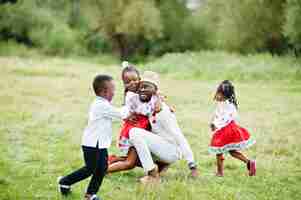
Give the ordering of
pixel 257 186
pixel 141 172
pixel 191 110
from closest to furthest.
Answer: pixel 257 186
pixel 141 172
pixel 191 110

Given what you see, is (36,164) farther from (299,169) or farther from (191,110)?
(191,110)

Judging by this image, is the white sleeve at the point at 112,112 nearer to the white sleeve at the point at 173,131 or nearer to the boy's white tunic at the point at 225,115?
the white sleeve at the point at 173,131

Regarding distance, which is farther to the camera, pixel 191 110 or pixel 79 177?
pixel 191 110

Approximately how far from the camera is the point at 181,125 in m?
11.3

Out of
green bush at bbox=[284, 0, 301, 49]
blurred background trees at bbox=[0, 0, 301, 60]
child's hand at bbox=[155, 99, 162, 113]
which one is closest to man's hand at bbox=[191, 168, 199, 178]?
child's hand at bbox=[155, 99, 162, 113]

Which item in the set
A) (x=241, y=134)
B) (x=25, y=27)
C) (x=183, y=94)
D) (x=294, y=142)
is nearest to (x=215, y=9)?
→ (x=25, y=27)

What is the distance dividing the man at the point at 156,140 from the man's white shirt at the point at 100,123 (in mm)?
932

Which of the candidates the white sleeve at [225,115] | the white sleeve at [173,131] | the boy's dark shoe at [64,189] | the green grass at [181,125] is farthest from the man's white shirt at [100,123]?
the white sleeve at [225,115]

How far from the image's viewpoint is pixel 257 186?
6.96 meters

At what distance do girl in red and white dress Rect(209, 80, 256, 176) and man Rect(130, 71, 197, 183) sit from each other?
53cm

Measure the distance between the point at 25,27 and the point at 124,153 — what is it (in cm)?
3353

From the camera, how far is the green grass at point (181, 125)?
21.8ft

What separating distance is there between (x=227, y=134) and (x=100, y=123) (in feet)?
7.41

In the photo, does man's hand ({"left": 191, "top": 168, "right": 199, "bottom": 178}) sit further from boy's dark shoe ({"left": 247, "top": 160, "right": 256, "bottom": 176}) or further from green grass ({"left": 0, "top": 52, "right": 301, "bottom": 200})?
boy's dark shoe ({"left": 247, "top": 160, "right": 256, "bottom": 176})
